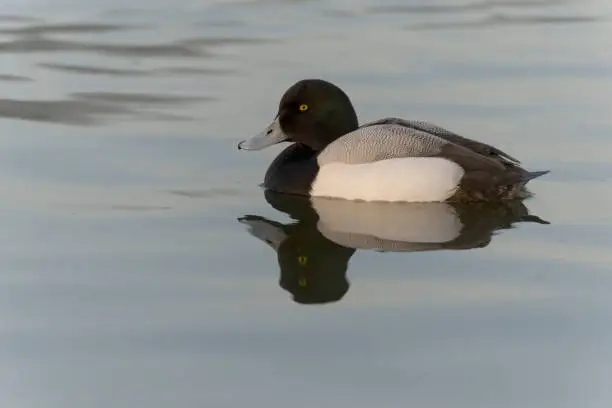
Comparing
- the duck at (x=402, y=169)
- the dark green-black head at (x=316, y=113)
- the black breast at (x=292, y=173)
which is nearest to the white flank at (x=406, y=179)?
the duck at (x=402, y=169)

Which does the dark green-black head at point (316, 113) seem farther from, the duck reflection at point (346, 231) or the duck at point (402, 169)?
the duck reflection at point (346, 231)

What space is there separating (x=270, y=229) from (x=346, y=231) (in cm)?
39

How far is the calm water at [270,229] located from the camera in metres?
4.69

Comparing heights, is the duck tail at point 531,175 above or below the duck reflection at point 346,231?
above

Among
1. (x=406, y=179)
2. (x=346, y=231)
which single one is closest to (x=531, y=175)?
(x=406, y=179)

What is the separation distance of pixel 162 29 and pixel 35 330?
7648 millimetres

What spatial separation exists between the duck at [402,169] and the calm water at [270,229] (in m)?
0.12

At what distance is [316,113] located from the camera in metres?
7.40

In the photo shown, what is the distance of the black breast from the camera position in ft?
23.4

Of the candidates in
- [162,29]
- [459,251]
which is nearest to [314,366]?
[459,251]

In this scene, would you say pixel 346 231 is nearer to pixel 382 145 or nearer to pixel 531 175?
pixel 382 145

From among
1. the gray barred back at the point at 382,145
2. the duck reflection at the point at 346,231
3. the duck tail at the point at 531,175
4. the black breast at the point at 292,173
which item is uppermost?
the gray barred back at the point at 382,145

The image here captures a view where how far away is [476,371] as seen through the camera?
14.9ft

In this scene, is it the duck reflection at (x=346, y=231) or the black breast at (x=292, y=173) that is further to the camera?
the black breast at (x=292, y=173)
